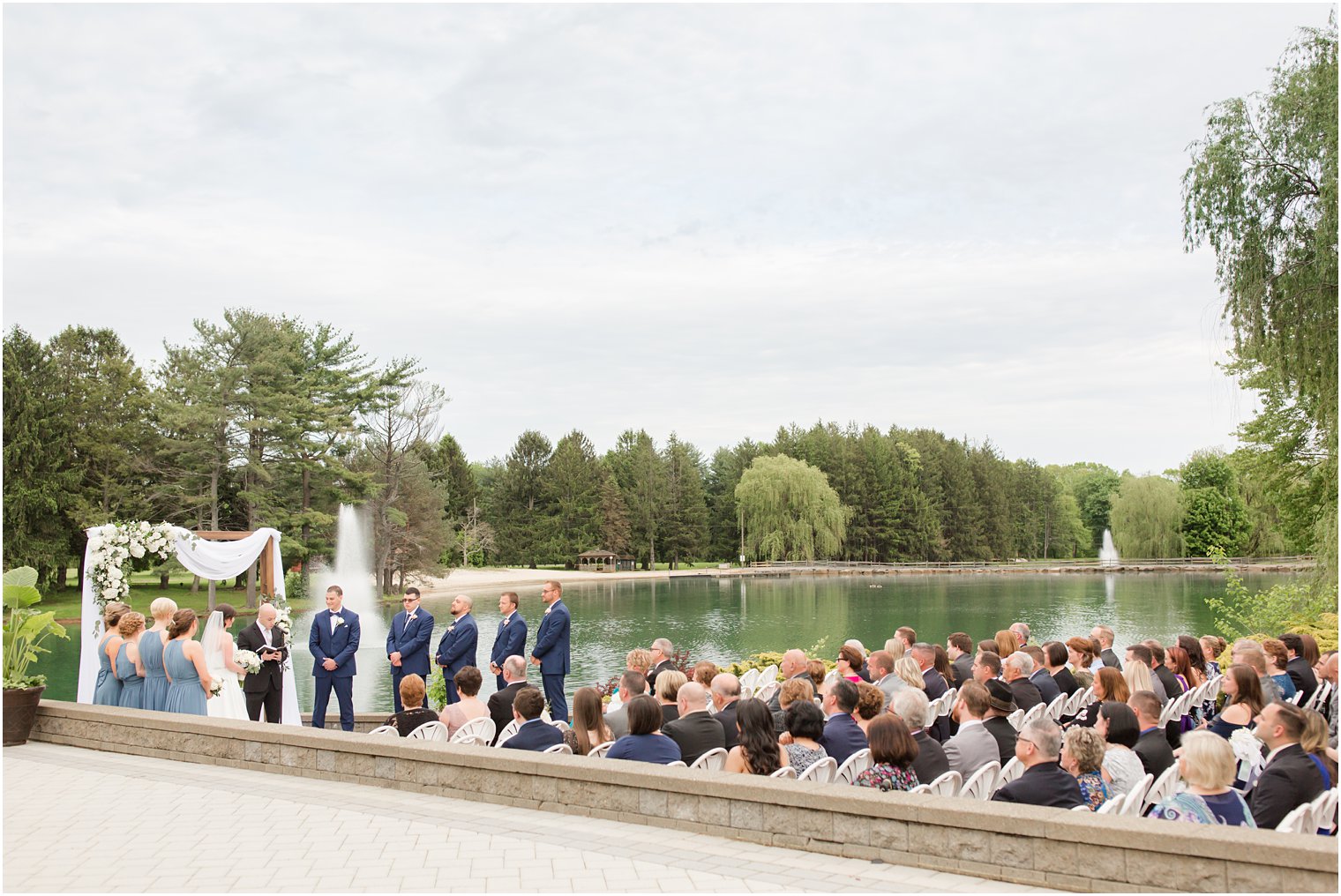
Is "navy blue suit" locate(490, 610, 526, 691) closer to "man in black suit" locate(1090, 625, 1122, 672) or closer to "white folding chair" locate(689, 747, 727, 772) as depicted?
"white folding chair" locate(689, 747, 727, 772)

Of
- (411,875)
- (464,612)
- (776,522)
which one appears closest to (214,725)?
(464,612)

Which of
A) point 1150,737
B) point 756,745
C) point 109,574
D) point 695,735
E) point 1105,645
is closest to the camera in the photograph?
point 1150,737

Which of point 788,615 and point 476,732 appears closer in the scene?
point 476,732

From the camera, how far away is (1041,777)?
504 centimetres

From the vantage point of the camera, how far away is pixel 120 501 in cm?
4309

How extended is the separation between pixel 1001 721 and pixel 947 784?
1022mm

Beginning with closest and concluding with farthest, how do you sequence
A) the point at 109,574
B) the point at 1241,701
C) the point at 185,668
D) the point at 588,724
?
the point at 1241,701, the point at 588,724, the point at 185,668, the point at 109,574

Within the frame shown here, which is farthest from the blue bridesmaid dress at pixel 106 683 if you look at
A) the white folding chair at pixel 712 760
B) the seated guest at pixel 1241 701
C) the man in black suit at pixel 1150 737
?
the seated guest at pixel 1241 701

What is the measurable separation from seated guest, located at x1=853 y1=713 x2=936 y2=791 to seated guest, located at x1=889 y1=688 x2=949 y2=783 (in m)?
0.09

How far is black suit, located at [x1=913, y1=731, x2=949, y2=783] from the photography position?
5.59 meters

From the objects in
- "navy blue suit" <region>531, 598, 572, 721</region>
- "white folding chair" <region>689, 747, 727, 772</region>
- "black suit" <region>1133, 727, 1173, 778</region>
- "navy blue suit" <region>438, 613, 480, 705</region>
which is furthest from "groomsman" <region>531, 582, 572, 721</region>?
"black suit" <region>1133, 727, 1173, 778</region>

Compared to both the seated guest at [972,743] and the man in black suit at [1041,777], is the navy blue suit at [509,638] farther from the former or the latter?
the man in black suit at [1041,777]

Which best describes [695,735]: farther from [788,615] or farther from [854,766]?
[788,615]

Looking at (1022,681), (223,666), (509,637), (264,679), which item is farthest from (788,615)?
(1022,681)
